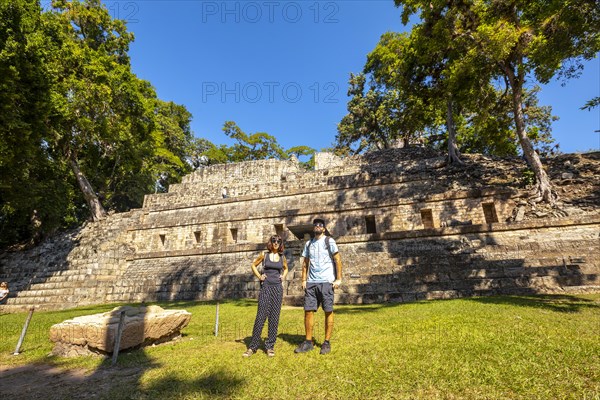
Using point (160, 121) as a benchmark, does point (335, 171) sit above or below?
below

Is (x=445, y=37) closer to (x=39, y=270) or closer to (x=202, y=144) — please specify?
(x=39, y=270)

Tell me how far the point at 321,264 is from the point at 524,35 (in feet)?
41.8

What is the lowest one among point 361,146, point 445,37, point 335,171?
point 335,171

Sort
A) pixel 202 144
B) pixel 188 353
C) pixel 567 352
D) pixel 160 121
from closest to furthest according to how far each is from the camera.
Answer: pixel 567 352 < pixel 188 353 < pixel 160 121 < pixel 202 144

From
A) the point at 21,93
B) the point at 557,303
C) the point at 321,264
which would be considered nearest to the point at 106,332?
the point at 321,264

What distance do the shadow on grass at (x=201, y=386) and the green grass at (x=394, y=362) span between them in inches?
0.4

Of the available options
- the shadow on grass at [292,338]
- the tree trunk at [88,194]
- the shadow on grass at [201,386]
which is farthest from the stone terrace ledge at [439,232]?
the tree trunk at [88,194]

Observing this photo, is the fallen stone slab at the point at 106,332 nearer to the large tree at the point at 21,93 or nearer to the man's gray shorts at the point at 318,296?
the man's gray shorts at the point at 318,296

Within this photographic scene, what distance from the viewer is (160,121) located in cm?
2911

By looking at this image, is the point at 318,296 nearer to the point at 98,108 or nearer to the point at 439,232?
the point at 439,232

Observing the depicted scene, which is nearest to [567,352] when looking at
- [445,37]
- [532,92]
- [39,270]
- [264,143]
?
[445,37]

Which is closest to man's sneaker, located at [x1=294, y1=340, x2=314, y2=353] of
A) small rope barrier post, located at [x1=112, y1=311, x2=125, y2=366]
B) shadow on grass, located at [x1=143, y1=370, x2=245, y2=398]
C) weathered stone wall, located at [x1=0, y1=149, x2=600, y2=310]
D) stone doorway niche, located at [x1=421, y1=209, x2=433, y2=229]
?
shadow on grass, located at [x1=143, y1=370, x2=245, y2=398]

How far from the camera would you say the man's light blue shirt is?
4.12 meters

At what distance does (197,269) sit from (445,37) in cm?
1481
